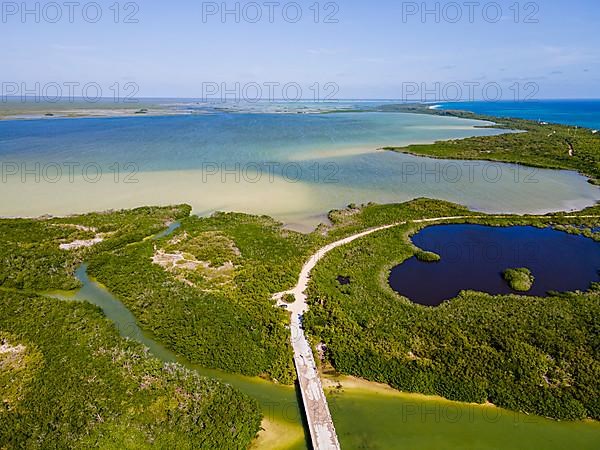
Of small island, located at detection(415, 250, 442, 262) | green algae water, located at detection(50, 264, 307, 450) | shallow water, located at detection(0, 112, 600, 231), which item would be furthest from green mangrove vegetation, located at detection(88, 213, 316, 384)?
small island, located at detection(415, 250, 442, 262)

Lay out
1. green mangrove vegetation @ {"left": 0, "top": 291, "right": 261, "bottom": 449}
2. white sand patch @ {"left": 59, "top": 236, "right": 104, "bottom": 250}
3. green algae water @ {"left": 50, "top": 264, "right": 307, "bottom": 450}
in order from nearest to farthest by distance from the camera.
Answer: green mangrove vegetation @ {"left": 0, "top": 291, "right": 261, "bottom": 449} → green algae water @ {"left": 50, "top": 264, "right": 307, "bottom": 450} → white sand patch @ {"left": 59, "top": 236, "right": 104, "bottom": 250}

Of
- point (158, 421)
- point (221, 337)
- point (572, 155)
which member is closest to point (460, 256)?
point (221, 337)

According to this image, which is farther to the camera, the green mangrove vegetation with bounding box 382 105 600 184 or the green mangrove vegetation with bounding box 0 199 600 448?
the green mangrove vegetation with bounding box 382 105 600 184

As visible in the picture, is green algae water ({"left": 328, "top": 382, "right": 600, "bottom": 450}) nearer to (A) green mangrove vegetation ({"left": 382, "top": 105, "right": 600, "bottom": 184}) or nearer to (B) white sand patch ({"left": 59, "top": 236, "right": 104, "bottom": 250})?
(B) white sand patch ({"left": 59, "top": 236, "right": 104, "bottom": 250})

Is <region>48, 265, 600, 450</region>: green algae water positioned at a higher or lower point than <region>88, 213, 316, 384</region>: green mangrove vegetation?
lower

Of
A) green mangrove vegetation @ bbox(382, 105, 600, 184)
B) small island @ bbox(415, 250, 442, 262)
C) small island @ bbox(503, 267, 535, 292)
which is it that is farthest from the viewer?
green mangrove vegetation @ bbox(382, 105, 600, 184)

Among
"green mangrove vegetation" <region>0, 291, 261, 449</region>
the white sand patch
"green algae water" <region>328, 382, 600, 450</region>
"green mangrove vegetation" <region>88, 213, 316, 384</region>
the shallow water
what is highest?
the shallow water

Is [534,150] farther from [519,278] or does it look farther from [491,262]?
[519,278]

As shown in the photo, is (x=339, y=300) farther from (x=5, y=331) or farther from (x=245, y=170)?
(x=245, y=170)

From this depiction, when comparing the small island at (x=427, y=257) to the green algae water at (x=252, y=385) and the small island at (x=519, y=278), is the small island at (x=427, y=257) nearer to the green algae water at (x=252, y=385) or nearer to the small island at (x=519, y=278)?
the small island at (x=519, y=278)
